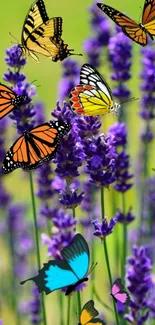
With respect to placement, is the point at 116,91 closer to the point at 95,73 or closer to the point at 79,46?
the point at 95,73

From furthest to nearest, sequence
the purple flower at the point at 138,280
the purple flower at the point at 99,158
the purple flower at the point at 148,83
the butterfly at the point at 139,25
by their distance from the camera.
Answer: the purple flower at the point at 148,83 → the butterfly at the point at 139,25 → the purple flower at the point at 99,158 → the purple flower at the point at 138,280

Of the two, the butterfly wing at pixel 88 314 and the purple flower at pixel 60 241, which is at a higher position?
the purple flower at pixel 60 241

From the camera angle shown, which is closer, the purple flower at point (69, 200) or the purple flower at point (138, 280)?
the purple flower at point (138, 280)

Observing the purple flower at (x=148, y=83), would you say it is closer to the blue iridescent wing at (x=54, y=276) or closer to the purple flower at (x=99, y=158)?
the purple flower at (x=99, y=158)

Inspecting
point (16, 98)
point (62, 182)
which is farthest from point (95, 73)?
point (62, 182)

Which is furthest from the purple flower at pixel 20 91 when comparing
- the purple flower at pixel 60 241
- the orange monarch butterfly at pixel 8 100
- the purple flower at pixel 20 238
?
the purple flower at pixel 20 238

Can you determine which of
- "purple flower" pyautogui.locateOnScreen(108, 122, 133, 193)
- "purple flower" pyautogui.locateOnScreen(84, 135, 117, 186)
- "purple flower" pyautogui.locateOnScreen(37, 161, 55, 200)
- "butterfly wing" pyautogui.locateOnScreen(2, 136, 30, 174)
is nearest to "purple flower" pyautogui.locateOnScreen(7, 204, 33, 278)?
"purple flower" pyautogui.locateOnScreen(37, 161, 55, 200)

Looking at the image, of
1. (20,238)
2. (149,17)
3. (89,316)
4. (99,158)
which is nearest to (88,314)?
(89,316)

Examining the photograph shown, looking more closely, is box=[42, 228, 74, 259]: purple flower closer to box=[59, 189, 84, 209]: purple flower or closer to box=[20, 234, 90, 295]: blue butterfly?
box=[20, 234, 90, 295]: blue butterfly
